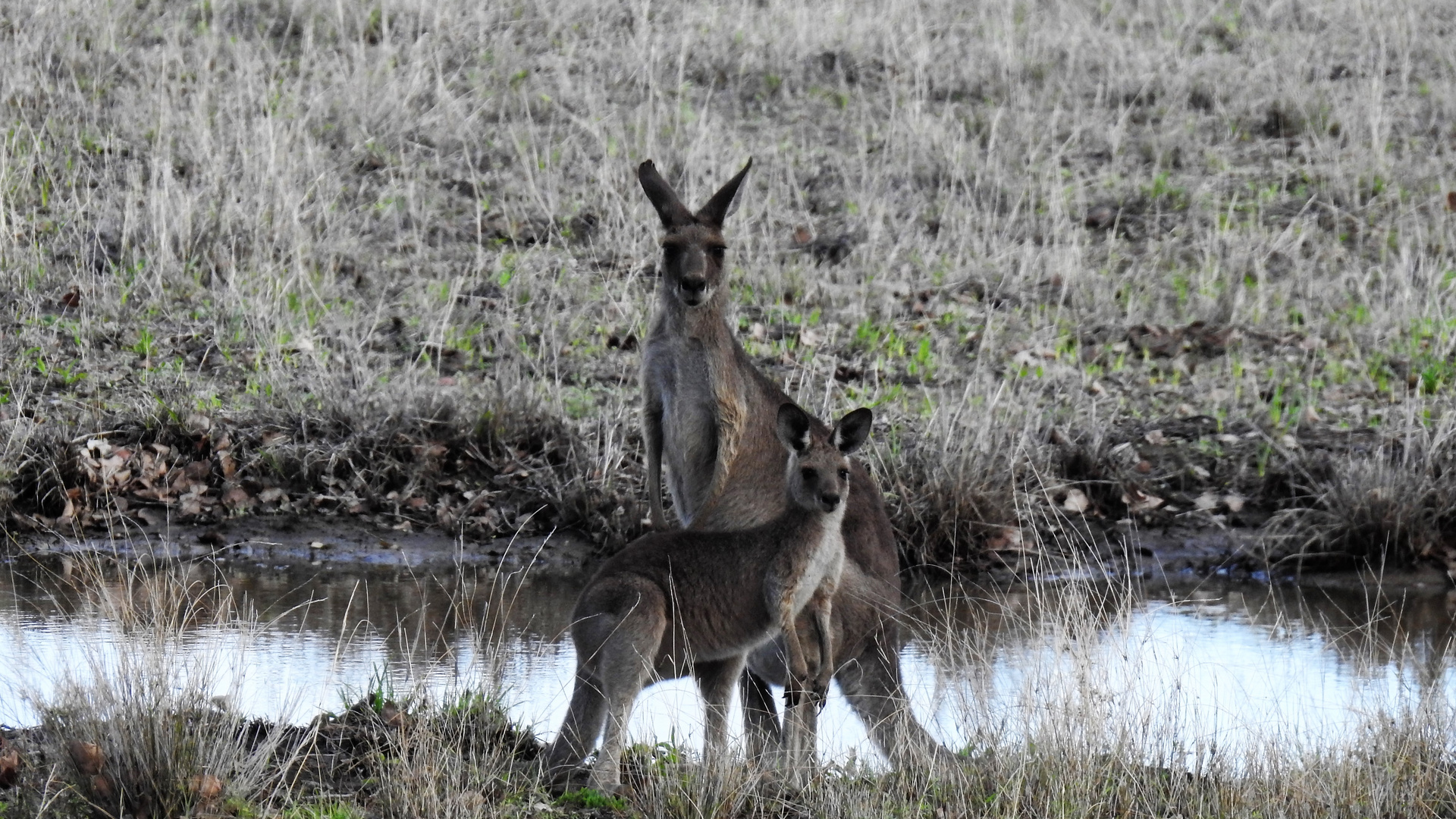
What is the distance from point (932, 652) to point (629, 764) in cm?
125

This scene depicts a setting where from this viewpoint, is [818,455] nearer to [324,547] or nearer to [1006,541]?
[1006,541]

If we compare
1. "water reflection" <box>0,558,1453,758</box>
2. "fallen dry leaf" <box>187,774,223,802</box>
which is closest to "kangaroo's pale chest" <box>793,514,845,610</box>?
"water reflection" <box>0,558,1453,758</box>

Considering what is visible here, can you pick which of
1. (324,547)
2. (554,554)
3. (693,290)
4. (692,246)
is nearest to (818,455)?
(693,290)

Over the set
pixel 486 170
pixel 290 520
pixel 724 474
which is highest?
pixel 486 170

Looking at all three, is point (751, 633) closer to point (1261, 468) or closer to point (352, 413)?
point (352, 413)

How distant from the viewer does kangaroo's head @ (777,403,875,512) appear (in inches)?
229

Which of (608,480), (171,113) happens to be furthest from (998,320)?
(171,113)

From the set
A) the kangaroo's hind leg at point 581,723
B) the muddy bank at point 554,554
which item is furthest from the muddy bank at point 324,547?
the kangaroo's hind leg at point 581,723

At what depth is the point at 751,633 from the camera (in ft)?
18.8

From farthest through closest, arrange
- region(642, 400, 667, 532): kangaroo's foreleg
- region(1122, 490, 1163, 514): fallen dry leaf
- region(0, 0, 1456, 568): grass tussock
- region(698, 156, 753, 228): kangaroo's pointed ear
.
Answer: region(1122, 490, 1163, 514): fallen dry leaf → region(0, 0, 1456, 568): grass tussock → region(642, 400, 667, 532): kangaroo's foreleg → region(698, 156, 753, 228): kangaroo's pointed ear

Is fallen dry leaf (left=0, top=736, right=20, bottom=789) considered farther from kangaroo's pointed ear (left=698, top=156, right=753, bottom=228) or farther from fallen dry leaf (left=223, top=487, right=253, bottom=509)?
fallen dry leaf (left=223, top=487, right=253, bottom=509)

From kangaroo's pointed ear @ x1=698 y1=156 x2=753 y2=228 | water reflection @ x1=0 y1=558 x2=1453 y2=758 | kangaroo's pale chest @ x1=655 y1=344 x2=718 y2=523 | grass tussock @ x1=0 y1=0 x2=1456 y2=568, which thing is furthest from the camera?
grass tussock @ x1=0 y1=0 x2=1456 y2=568

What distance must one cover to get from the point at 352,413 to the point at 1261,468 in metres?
5.42

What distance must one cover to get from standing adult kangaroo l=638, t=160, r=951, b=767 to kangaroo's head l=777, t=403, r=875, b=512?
0.47ft
